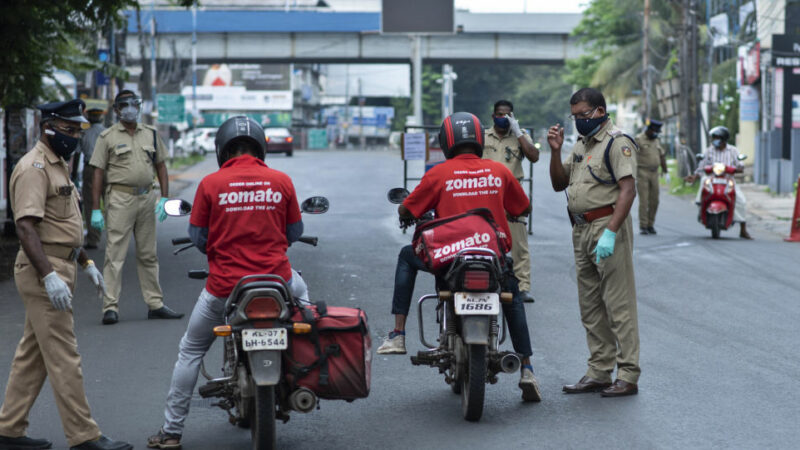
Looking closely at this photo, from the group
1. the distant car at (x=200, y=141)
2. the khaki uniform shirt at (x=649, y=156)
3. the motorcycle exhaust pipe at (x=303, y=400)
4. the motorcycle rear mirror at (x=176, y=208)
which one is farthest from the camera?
the distant car at (x=200, y=141)

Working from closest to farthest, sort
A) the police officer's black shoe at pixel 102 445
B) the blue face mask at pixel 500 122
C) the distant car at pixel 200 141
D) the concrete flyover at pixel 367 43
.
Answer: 1. the police officer's black shoe at pixel 102 445
2. the blue face mask at pixel 500 122
3. the concrete flyover at pixel 367 43
4. the distant car at pixel 200 141

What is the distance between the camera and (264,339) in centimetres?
525

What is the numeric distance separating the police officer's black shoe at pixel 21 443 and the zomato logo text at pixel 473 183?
2707 millimetres

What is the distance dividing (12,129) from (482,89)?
9416cm

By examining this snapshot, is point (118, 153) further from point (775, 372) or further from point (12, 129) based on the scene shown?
point (12, 129)

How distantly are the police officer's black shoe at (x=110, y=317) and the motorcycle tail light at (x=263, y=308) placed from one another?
16.6 feet

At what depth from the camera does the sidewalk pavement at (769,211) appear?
67.6 feet

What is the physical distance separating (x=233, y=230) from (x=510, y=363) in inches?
73.5

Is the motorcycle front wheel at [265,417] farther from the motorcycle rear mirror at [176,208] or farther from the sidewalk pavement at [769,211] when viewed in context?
the sidewalk pavement at [769,211]

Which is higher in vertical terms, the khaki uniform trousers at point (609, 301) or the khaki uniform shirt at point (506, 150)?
the khaki uniform shirt at point (506, 150)

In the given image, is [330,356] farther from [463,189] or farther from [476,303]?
[463,189]

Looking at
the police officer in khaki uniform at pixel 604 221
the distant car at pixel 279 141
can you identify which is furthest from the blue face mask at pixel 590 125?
the distant car at pixel 279 141

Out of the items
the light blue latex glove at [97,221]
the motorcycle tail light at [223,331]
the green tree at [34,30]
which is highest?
the green tree at [34,30]

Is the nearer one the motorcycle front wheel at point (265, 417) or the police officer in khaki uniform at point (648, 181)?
the motorcycle front wheel at point (265, 417)
